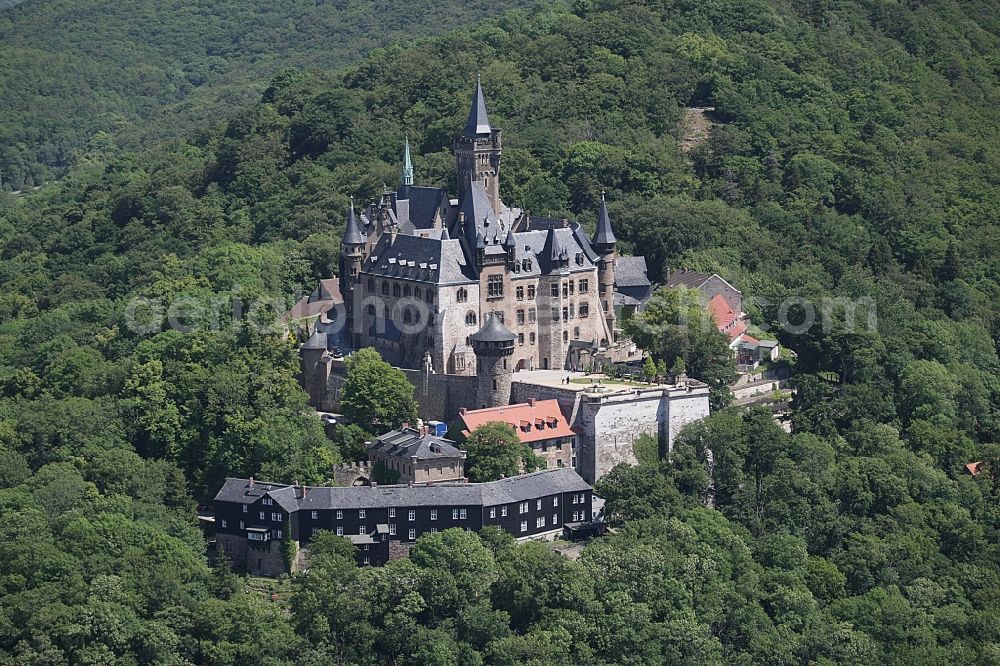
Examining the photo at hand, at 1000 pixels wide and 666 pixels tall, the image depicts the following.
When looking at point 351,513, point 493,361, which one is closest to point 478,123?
point 493,361

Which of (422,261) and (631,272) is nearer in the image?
(422,261)

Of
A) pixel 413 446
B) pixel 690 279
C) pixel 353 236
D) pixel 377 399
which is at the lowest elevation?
pixel 413 446

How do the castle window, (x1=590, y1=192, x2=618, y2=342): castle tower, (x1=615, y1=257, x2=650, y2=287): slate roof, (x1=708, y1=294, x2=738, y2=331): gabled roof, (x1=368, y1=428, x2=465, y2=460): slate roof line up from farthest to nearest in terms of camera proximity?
(x1=615, y1=257, x2=650, y2=287): slate roof → (x1=708, y1=294, x2=738, y2=331): gabled roof → (x1=590, y1=192, x2=618, y2=342): castle tower → the castle window → (x1=368, y1=428, x2=465, y2=460): slate roof

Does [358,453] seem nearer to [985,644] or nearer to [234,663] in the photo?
[234,663]

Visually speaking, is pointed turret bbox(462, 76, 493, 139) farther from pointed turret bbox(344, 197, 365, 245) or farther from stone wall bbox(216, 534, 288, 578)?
stone wall bbox(216, 534, 288, 578)

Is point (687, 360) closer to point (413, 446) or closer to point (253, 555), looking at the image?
point (413, 446)

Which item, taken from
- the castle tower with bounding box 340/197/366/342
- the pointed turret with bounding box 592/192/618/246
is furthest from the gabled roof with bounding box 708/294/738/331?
the castle tower with bounding box 340/197/366/342

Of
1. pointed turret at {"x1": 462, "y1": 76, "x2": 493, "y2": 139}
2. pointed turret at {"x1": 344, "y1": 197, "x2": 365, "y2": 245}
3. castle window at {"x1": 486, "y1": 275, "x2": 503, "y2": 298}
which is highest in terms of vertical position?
pointed turret at {"x1": 462, "y1": 76, "x2": 493, "y2": 139}

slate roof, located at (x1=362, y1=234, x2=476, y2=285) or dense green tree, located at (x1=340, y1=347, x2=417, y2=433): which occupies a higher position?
slate roof, located at (x1=362, y1=234, x2=476, y2=285)
